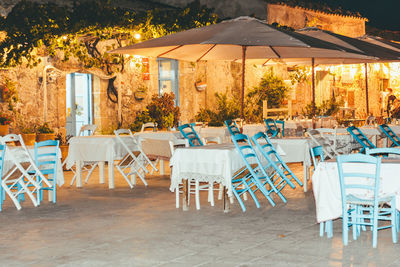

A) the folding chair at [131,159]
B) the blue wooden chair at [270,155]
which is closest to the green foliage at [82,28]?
the folding chair at [131,159]

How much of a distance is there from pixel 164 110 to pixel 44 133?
10.9 ft

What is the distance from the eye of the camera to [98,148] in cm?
852

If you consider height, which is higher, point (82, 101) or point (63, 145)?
point (82, 101)

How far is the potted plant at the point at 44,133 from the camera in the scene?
11102 millimetres

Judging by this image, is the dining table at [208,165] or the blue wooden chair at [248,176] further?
the blue wooden chair at [248,176]

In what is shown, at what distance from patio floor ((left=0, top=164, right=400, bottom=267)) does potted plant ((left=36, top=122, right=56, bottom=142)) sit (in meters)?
3.86

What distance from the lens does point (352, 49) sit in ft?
Answer: 29.0

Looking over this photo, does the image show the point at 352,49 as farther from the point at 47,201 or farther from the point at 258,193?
the point at 47,201

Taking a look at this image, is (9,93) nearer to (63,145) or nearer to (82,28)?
(63,145)

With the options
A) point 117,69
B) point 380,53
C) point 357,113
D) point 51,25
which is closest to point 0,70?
point 51,25

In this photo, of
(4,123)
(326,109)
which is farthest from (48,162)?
(326,109)

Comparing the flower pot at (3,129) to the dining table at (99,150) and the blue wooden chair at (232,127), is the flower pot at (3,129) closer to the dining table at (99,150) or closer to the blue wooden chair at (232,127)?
the dining table at (99,150)

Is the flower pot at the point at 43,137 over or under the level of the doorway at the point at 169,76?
under

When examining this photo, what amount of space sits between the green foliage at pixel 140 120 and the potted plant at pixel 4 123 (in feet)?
10.9
